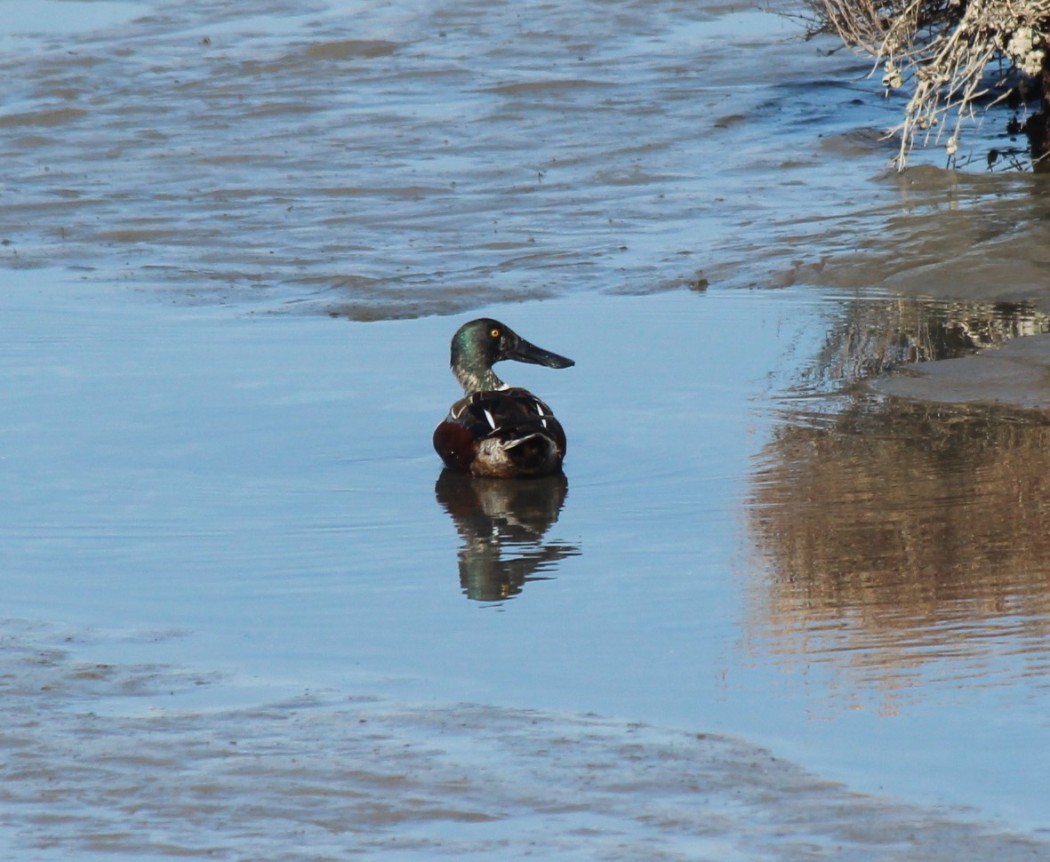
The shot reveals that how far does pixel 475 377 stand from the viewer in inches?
347

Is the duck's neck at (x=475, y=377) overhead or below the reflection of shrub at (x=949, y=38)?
below

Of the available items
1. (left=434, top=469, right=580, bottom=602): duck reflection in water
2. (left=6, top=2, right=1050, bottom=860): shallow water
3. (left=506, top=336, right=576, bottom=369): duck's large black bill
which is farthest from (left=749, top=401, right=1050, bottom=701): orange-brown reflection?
(left=506, top=336, right=576, bottom=369): duck's large black bill

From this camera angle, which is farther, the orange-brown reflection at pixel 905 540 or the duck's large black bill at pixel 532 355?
the duck's large black bill at pixel 532 355

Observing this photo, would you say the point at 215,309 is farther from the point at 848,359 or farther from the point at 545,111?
the point at 545,111

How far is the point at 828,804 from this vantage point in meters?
4.45

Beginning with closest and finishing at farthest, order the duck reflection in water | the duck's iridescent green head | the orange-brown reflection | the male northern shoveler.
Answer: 1. the orange-brown reflection
2. the duck reflection in water
3. the male northern shoveler
4. the duck's iridescent green head

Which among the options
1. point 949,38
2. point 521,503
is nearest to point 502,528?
point 521,503

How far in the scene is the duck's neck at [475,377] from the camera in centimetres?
880

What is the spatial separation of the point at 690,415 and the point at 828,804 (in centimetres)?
433

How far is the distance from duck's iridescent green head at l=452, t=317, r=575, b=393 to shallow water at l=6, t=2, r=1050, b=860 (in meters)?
0.30

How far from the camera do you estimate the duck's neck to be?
8.80 metres

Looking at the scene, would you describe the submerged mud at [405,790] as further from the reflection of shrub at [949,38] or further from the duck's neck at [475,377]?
the reflection of shrub at [949,38]

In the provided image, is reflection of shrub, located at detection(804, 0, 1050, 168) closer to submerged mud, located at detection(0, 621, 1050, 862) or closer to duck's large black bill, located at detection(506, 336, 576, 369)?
duck's large black bill, located at detection(506, 336, 576, 369)

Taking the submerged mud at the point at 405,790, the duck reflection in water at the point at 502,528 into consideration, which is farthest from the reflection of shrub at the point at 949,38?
the submerged mud at the point at 405,790
